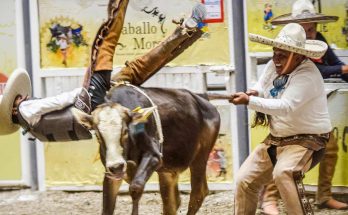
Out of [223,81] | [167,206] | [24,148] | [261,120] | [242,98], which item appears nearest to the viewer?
[242,98]

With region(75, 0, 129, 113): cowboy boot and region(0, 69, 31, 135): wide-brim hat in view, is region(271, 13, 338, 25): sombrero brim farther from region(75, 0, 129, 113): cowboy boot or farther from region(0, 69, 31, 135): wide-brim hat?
region(0, 69, 31, 135): wide-brim hat

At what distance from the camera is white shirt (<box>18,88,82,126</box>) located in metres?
6.88

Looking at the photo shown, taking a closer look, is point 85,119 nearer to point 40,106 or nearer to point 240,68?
point 40,106

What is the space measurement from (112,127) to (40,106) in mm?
998

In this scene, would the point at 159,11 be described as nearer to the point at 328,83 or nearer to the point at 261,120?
the point at 328,83

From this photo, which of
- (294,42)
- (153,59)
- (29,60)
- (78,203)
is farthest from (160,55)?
(29,60)

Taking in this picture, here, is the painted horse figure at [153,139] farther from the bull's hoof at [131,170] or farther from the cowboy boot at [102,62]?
the cowboy boot at [102,62]

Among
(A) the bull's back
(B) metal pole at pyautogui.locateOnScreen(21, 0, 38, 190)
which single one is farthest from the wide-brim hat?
(B) metal pole at pyautogui.locateOnScreen(21, 0, 38, 190)

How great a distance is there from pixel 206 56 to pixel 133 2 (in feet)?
3.02

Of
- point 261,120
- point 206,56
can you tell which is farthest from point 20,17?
point 261,120

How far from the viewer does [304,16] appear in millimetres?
7453

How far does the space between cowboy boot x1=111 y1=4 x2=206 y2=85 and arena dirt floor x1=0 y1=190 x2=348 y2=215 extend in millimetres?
1689

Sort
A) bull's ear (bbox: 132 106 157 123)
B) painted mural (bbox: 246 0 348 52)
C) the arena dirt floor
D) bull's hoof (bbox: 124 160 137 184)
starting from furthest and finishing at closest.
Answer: the arena dirt floor, painted mural (bbox: 246 0 348 52), bull's hoof (bbox: 124 160 137 184), bull's ear (bbox: 132 106 157 123)

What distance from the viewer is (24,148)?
941 cm
